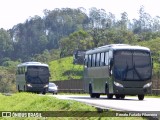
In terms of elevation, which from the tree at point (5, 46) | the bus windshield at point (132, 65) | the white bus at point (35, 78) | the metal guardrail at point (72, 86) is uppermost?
the tree at point (5, 46)

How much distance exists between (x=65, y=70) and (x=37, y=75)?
205ft

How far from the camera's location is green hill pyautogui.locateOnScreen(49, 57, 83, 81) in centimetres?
10359

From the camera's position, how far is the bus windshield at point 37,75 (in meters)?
48.7

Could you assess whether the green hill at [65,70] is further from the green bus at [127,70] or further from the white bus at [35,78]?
the green bus at [127,70]

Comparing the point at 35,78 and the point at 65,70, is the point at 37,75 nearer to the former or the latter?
the point at 35,78

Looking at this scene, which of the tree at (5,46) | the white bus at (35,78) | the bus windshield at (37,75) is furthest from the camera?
the tree at (5,46)

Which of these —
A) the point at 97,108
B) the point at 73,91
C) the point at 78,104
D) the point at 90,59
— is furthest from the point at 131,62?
the point at 73,91

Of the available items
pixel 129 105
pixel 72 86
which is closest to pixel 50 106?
pixel 129 105

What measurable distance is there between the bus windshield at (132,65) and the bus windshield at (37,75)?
19739 mm

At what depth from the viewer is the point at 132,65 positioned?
2997 centimetres

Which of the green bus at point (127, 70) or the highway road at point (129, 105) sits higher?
the green bus at point (127, 70)

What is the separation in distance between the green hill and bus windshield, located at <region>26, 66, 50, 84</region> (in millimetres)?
48742

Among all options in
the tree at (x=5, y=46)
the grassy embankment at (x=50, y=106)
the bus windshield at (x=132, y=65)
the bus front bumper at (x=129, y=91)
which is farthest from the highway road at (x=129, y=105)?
the tree at (x=5, y=46)

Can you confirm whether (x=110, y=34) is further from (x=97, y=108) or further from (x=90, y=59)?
(x=97, y=108)
